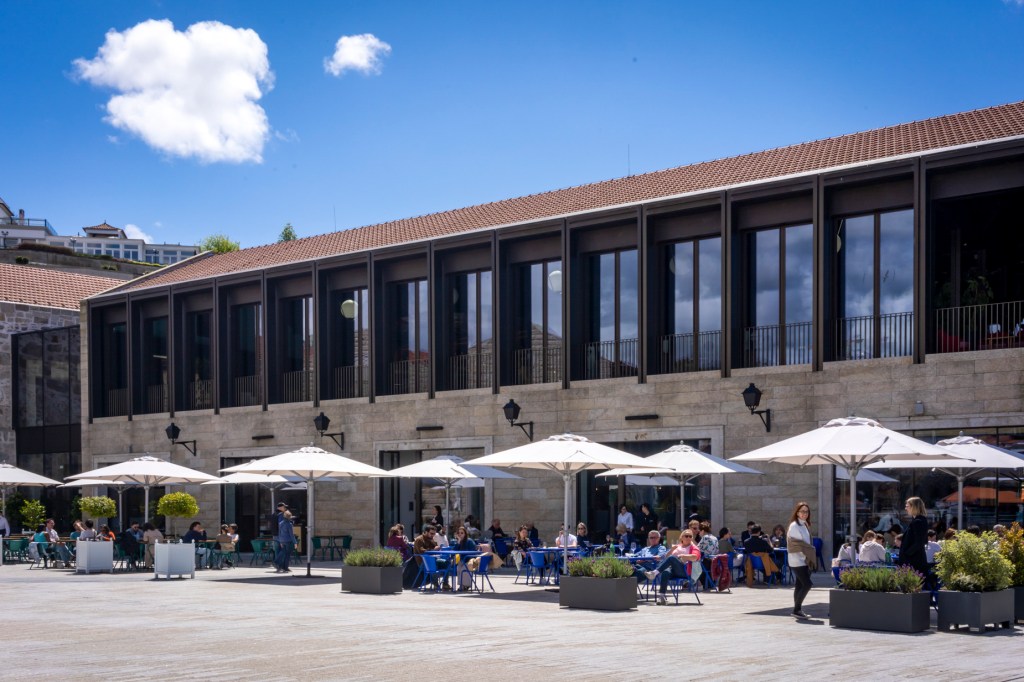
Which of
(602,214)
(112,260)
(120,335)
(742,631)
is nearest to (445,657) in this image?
(742,631)

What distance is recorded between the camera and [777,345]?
2561cm

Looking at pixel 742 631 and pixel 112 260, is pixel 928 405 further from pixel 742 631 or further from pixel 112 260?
pixel 112 260

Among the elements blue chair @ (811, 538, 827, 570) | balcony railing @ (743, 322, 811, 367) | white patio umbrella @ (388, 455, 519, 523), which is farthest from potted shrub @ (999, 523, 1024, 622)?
white patio umbrella @ (388, 455, 519, 523)

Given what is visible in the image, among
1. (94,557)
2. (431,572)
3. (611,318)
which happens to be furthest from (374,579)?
(611,318)

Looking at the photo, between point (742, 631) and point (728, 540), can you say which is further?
point (728, 540)

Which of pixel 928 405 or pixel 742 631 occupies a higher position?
pixel 928 405

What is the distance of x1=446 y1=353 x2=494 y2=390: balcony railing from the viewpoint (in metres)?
30.3

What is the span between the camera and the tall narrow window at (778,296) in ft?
83.2

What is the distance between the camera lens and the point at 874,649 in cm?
1191

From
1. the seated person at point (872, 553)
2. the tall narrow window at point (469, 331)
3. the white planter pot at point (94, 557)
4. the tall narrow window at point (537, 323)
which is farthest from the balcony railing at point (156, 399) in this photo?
the seated person at point (872, 553)

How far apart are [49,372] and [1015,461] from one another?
3315cm

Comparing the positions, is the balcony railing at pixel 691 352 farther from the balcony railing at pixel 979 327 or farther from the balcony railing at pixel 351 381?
the balcony railing at pixel 351 381

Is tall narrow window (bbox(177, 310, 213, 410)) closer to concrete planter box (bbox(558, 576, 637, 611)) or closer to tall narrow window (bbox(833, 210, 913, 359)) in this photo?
tall narrow window (bbox(833, 210, 913, 359))

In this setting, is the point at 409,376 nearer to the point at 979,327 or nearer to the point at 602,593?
the point at 979,327
